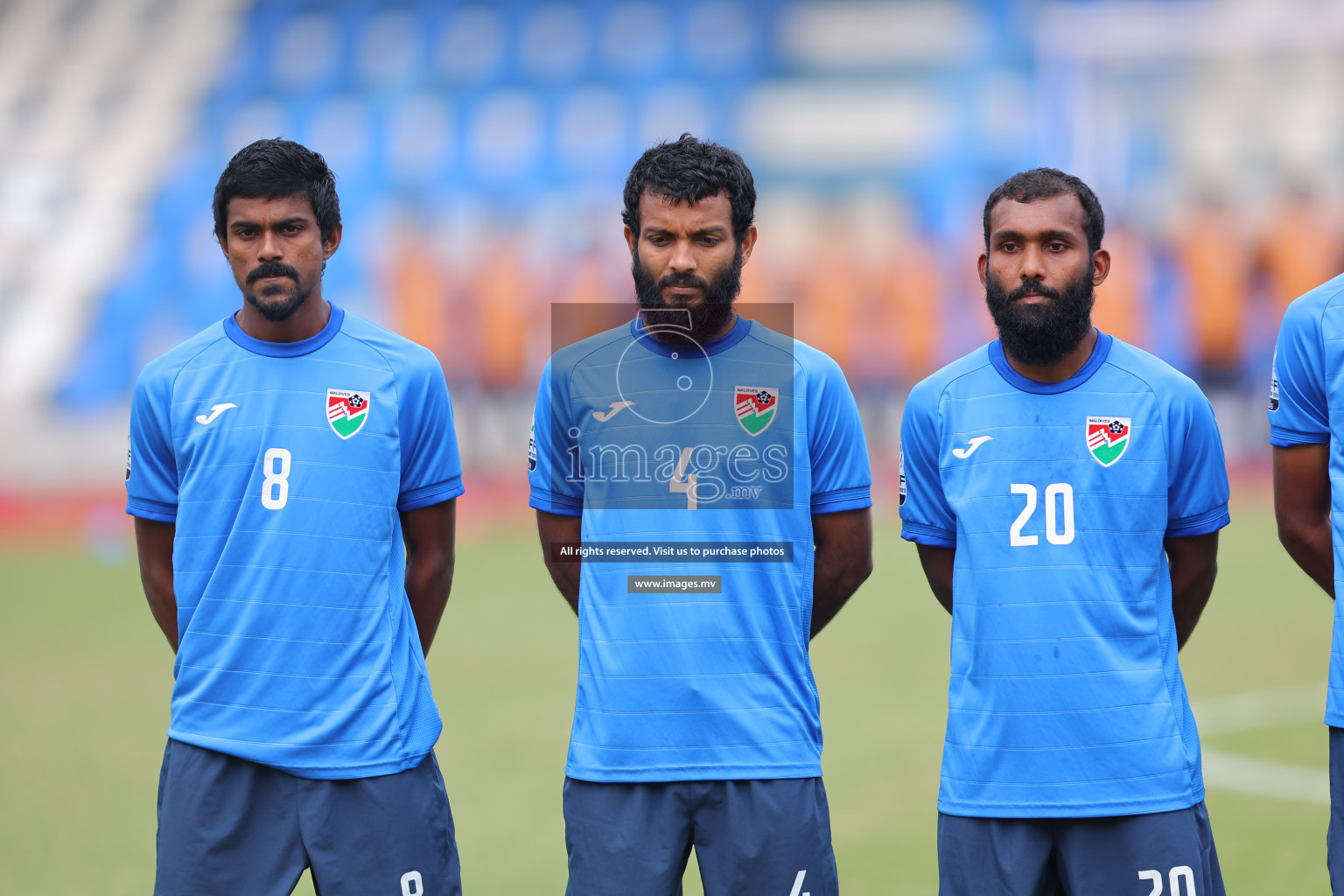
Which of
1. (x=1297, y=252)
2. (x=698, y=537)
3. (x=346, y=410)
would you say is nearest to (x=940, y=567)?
(x=698, y=537)

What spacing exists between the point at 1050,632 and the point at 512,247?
16.8m

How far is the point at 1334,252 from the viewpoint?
1734cm

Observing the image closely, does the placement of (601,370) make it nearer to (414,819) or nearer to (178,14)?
(414,819)

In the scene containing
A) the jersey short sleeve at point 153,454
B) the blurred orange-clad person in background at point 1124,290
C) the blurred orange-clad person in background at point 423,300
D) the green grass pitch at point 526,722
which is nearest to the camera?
the jersey short sleeve at point 153,454

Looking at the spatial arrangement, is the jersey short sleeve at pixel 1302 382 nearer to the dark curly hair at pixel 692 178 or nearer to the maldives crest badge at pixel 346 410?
the dark curly hair at pixel 692 178

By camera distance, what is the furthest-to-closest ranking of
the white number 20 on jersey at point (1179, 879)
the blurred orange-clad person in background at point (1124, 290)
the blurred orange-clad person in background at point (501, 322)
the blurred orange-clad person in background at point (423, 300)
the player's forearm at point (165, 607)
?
the blurred orange-clad person in background at point (423, 300), the blurred orange-clad person in background at point (501, 322), the blurred orange-clad person in background at point (1124, 290), the player's forearm at point (165, 607), the white number 20 on jersey at point (1179, 879)

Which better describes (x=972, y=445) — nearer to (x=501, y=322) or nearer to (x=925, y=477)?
(x=925, y=477)

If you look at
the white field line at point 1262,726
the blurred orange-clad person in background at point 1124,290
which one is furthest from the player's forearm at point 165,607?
the blurred orange-clad person in background at point 1124,290

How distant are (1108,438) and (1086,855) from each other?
0.81 m

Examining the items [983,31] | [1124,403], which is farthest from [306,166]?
[983,31]

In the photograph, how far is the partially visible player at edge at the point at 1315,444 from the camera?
2941mm

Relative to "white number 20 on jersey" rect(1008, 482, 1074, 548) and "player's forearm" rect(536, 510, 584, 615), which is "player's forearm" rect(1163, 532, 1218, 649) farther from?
"player's forearm" rect(536, 510, 584, 615)

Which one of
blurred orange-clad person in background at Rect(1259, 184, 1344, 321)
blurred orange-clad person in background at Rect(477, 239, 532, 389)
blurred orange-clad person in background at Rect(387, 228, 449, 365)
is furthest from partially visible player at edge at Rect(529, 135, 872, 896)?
blurred orange-clad person in background at Rect(1259, 184, 1344, 321)

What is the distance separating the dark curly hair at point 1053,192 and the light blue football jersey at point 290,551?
52.0 inches
